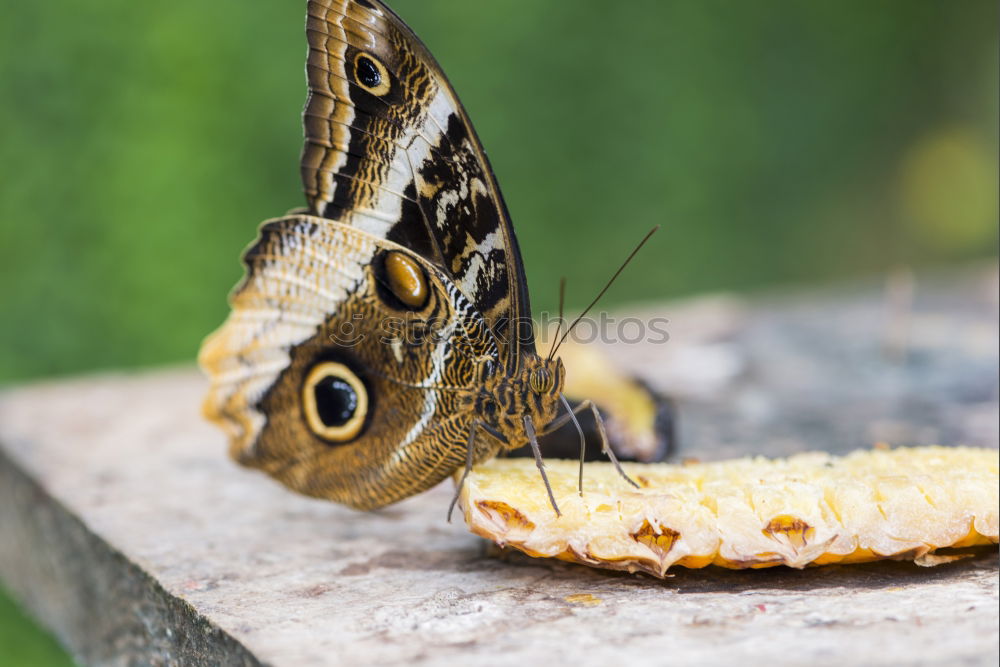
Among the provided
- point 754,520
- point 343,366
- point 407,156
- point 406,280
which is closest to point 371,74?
point 407,156

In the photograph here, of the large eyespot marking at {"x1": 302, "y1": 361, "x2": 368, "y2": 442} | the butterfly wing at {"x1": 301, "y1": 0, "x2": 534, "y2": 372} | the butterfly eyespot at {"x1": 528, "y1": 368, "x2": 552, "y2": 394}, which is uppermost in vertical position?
the butterfly wing at {"x1": 301, "y1": 0, "x2": 534, "y2": 372}

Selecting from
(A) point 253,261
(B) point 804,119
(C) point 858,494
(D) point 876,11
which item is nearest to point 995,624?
(C) point 858,494

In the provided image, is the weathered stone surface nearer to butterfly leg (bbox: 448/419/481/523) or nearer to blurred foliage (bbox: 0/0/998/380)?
butterfly leg (bbox: 448/419/481/523)

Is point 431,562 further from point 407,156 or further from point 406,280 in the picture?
point 407,156

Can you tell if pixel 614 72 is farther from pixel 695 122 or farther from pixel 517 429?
pixel 517 429

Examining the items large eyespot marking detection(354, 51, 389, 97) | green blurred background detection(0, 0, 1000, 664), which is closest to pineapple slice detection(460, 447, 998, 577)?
large eyespot marking detection(354, 51, 389, 97)
